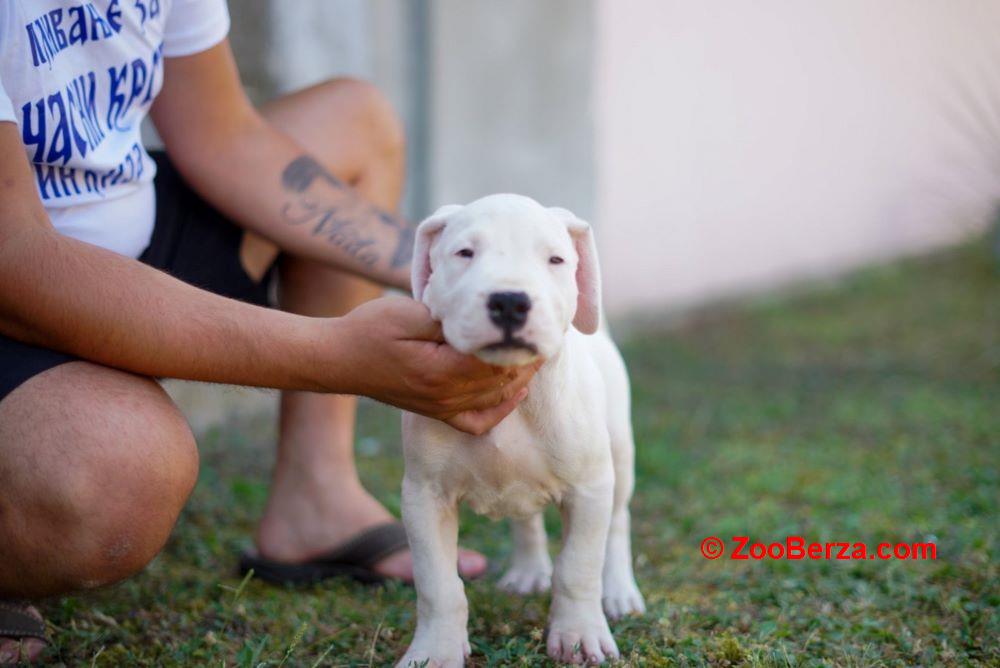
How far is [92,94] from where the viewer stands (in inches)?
91.2

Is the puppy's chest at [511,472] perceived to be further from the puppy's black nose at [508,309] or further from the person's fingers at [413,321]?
the puppy's black nose at [508,309]

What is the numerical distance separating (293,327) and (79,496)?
491mm

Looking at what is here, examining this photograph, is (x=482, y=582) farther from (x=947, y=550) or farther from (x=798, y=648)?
(x=947, y=550)

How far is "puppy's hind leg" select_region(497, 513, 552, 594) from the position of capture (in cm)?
266

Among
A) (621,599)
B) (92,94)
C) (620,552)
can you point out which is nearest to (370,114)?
(92,94)

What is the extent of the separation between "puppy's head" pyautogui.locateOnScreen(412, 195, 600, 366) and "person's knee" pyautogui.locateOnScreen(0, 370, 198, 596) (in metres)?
0.59

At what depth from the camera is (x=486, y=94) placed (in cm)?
564

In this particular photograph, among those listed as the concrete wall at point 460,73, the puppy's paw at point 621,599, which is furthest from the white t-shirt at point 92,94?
the concrete wall at point 460,73

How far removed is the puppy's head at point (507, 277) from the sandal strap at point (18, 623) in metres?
1.08

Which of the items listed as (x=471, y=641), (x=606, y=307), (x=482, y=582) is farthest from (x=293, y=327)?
(x=606, y=307)

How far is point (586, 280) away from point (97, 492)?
1012 mm

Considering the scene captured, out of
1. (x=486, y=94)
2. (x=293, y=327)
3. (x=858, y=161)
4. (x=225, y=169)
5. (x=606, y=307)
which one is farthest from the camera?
(x=858, y=161)

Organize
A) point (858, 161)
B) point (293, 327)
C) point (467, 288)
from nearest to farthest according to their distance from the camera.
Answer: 1. point (467, 288)
2. point (293, 327)
3. point (858, 161)

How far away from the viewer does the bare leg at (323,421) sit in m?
2.76
